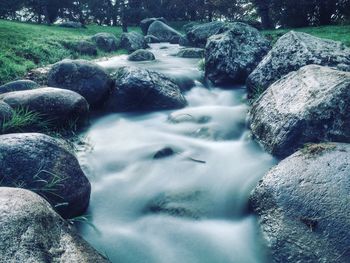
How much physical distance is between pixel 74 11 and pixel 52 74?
125ft

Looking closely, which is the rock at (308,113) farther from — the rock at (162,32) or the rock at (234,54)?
the rock at (162,32)

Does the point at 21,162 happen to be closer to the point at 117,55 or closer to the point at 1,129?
the point at 1,129

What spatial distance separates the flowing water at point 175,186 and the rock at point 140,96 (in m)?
0.38

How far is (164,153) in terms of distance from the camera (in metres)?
6.23

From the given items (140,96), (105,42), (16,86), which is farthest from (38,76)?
(105,42)

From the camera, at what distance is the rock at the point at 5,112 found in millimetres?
5629

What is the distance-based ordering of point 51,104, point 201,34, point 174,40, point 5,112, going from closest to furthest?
point 5,112 → point 51,104 → point 201,34 → point 174,40

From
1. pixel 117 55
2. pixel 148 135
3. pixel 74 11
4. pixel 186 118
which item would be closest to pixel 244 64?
pixel 186 118

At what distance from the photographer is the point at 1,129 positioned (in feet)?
18.4

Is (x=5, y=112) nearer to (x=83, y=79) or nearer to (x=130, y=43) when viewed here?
(x=83, y=79)

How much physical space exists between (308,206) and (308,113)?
179cm

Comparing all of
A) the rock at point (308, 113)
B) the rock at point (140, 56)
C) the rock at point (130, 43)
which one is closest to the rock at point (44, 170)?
the rock at point (308, 113)

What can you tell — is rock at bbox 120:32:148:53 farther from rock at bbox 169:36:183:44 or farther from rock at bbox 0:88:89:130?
rock at bbox 0:88:89:130

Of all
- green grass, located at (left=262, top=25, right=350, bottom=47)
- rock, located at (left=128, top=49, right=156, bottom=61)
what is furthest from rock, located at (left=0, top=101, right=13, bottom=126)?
green grass, located at (left=262, top=25, right=350, bottom=47)
